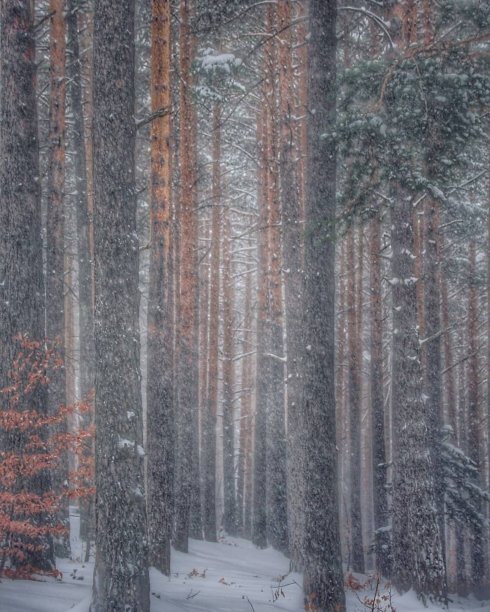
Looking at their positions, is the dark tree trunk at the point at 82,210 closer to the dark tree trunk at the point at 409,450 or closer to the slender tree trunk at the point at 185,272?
the slender tree trunk at the point at 185,272

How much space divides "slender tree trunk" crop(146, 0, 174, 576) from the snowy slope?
1.22 meters

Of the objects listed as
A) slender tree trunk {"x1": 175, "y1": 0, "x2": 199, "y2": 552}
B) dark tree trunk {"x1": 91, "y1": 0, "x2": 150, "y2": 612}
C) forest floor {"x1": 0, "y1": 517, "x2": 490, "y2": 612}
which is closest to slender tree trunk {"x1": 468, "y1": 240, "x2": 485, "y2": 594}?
forest floor {"x1": 0, "y1": 517, "x2": 490, "y2": 612}

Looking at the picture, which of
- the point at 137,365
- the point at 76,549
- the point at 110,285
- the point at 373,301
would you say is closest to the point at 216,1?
the point at 110,285

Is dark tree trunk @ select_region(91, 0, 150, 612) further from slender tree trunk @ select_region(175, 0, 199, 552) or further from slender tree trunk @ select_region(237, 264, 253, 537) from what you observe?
slender tree trunk @ select_region(237, 264, 253, 537)

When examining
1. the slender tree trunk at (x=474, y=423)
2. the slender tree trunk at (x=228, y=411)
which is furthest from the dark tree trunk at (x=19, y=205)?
the slender tree trunk at (x=474, y=423)

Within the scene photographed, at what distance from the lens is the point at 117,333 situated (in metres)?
6.49

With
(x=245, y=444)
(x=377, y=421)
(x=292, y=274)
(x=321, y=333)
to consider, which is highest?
(x=292, y=274)

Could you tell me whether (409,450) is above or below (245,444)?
above

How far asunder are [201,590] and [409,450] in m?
3.88

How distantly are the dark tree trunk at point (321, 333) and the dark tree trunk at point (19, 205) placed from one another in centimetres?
362

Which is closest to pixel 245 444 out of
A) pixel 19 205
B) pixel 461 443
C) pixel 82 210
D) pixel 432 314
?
pixel 461 443

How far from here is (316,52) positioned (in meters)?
8.54

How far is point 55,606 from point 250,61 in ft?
45.9

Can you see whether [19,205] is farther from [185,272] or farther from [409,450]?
[409,450]
